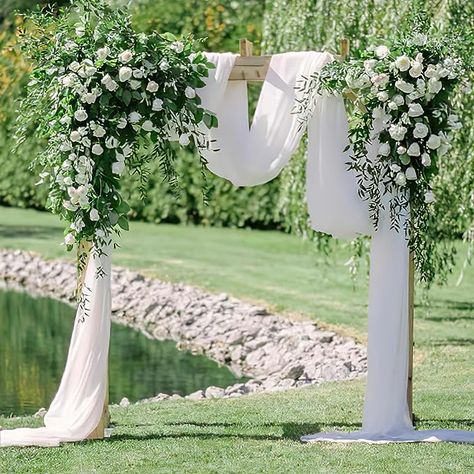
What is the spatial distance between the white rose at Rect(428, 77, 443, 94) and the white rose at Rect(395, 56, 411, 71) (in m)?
0.14

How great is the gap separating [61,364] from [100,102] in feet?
15.9

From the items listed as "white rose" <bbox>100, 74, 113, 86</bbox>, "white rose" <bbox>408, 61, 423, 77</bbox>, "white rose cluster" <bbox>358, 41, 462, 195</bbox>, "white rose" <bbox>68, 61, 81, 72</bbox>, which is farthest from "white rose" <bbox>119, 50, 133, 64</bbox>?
"white rose" <bbox>408, 61, 423, 77</bbox>

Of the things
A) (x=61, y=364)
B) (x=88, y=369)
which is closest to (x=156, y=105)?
(x=88, y=369)

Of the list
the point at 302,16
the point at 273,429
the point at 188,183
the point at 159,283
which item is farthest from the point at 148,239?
the point at 273,429

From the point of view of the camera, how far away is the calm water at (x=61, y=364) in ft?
31.5

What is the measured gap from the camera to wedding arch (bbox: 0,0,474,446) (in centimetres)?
635

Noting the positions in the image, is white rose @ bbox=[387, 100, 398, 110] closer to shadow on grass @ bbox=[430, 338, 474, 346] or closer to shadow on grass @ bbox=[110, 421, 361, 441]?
shadow on grass @ bbox=[110, 421, 361, 441]

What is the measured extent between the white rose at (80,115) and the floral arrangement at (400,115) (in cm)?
119

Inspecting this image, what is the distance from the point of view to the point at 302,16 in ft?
33.9

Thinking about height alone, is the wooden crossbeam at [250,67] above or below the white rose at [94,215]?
above

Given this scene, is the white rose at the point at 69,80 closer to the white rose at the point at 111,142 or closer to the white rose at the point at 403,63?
the white rose at the point at 111,142

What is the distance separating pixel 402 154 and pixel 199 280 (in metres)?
7.39

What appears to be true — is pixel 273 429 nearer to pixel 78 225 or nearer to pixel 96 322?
pixel 96 322

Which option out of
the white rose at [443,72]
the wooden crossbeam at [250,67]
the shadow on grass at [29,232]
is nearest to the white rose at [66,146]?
the wooden crossbeam at [250,67]
